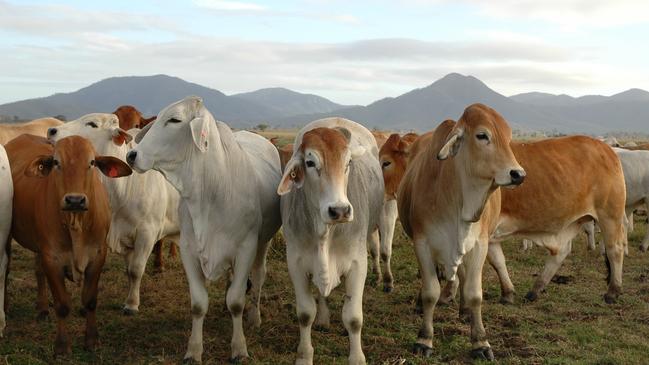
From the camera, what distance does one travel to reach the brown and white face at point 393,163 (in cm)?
905

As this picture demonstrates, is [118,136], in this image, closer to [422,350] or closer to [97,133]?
[97,133]

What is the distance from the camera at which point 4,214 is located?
6.12 meters

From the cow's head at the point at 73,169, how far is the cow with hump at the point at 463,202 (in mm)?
2871

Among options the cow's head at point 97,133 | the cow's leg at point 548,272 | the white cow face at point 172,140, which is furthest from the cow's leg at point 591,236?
the cow's head at point 97,133

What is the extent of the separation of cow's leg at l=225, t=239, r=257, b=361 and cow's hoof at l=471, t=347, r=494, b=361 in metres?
2.07

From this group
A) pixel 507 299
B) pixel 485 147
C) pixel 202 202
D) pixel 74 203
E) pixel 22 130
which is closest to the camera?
pixel 74 203

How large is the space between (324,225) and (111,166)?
217cm

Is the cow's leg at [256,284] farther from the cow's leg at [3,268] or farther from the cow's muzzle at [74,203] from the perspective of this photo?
the cow's leg at [3,268]

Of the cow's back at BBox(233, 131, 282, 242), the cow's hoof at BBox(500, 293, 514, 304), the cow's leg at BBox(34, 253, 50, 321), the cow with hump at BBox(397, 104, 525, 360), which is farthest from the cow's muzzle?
the cow's hoof at BBox(500, 293, 514, 304)

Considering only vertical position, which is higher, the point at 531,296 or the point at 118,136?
the point at 118,136

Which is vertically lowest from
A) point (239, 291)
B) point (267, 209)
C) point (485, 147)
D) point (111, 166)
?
point (239, 291)

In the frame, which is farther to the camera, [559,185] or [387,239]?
[387,239]

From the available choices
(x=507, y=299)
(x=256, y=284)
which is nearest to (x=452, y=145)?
(x=256, y=284)

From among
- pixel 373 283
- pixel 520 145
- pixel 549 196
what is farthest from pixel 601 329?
pixel 373 283
